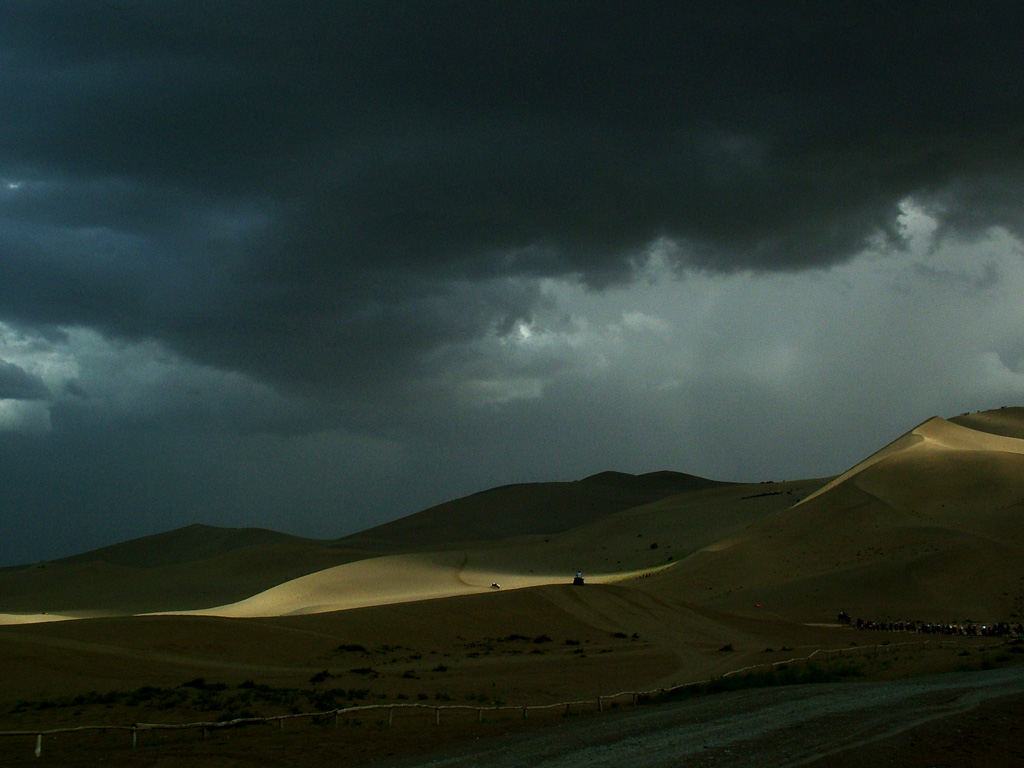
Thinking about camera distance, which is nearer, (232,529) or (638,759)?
(638,759)

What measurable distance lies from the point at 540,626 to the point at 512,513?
94224 mm

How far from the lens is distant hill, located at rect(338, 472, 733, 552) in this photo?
118 m

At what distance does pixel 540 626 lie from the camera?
121ft

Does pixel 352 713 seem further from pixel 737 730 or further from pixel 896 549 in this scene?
pixel 896 549

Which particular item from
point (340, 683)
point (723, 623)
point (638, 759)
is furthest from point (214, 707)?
point (723, 623)

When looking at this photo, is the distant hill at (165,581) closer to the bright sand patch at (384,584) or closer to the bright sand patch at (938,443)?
the bright sand patch at (384,584)

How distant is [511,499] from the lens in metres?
140

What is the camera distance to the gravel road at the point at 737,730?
12.2m

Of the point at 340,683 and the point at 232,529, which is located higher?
the point at 232,529

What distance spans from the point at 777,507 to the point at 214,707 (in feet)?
239

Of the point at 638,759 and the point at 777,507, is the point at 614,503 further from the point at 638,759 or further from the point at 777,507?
the point at 638,759

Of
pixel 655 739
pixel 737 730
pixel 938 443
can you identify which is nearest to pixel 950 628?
pixel 737 730

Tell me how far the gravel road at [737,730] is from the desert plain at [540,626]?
0.63 meters

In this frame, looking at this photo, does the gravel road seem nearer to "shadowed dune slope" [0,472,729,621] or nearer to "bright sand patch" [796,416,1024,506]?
"shadowed dune slope" [0,472,729,621]
